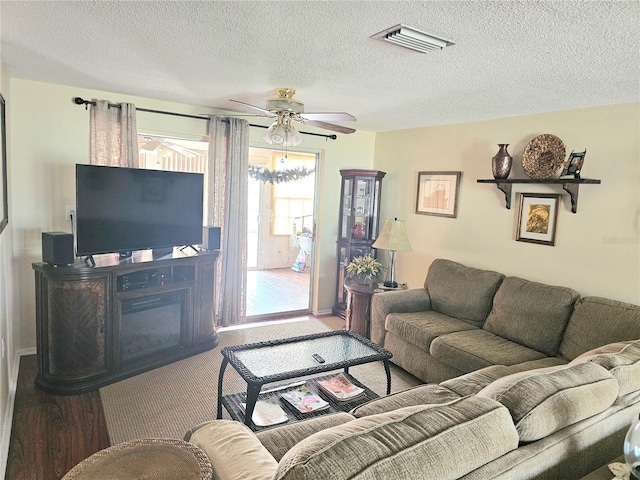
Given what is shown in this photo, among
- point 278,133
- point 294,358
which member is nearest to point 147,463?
point 294,358

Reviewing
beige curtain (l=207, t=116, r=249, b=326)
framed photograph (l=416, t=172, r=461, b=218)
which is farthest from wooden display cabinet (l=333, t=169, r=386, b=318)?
beige curtain (l=207, t=116, r=249, b=326)

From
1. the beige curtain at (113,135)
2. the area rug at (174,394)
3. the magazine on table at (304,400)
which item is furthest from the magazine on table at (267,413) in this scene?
the beige curtain at (113,135)

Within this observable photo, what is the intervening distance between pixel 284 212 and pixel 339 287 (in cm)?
269

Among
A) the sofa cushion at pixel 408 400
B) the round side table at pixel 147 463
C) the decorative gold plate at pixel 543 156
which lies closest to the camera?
the round side table at pixel 147 463

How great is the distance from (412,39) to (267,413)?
219cm

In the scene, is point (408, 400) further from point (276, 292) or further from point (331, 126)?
point (276, 292)

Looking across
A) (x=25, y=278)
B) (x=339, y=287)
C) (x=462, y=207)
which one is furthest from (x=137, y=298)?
(x=462, y=207)

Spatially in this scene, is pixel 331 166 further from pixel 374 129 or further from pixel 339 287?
pixel 339 287

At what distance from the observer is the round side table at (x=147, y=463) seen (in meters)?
1.31

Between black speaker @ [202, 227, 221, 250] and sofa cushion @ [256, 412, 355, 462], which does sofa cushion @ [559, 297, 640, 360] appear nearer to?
sofa cushion @ [256, 412, 355, 462]

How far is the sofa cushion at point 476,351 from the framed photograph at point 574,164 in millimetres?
1405

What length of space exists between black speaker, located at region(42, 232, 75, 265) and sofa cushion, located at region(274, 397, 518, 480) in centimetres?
268

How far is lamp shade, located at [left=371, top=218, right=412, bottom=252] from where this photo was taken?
14.3 ft

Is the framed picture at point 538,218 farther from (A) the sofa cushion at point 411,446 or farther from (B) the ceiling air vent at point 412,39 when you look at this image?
(A) the sofa cushion at point 411,446
